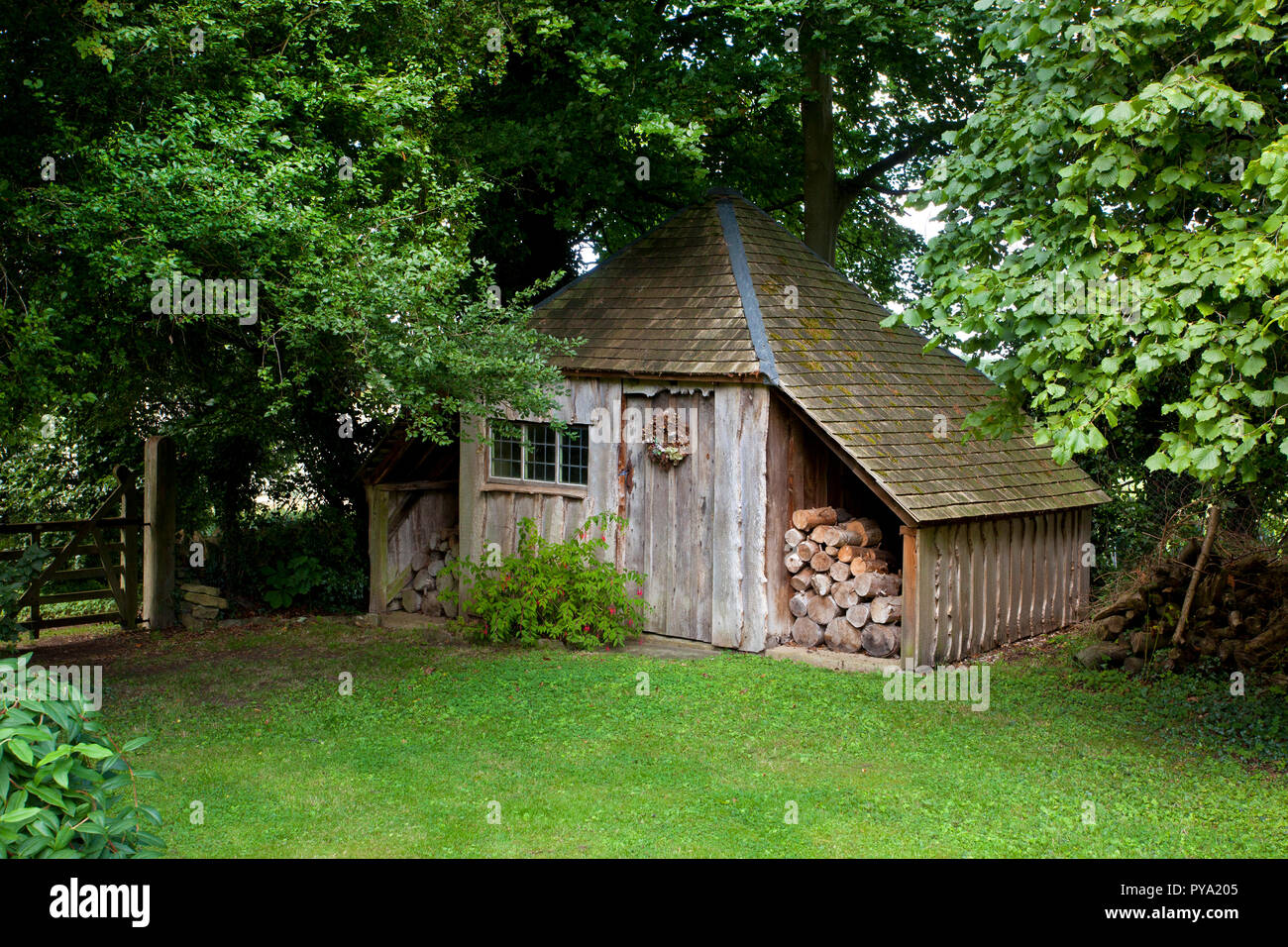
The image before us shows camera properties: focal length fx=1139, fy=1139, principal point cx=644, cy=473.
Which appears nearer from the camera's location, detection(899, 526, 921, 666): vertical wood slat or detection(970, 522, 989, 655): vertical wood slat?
detection(899, 526, 921, 666): vertical wood slat

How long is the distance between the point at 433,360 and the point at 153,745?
12.4 ft

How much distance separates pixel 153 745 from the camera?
8703 mm

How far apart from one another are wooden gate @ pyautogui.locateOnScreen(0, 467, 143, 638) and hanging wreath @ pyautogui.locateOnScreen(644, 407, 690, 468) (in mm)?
6434

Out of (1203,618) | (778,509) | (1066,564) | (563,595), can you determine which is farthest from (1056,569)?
(563,595)

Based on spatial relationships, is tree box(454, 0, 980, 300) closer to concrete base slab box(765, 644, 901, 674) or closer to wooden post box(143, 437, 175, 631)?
wooden post box(143, 437, 175, 631)

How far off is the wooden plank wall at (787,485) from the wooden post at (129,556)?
765cm

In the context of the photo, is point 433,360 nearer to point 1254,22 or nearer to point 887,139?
point 1254,22

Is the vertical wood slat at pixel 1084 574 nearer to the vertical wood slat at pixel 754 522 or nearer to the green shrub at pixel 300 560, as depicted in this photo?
the vertical wood slat at pixel 754 522

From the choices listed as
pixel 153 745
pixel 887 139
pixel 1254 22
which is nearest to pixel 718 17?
pixel 887 139

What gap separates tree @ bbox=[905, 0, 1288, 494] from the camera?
6828 millimetres

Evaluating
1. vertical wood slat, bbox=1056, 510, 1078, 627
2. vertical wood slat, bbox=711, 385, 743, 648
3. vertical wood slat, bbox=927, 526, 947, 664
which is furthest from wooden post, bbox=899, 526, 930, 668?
vertical wood slat, bbox=1056, 510, 1078, 627

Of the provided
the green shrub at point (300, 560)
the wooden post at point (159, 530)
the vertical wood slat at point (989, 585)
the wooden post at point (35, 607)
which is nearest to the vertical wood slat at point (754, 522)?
the vertical wood slat at point (989, 585)

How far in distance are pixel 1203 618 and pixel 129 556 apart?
38.9 feet

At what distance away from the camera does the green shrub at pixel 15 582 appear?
11.0m
